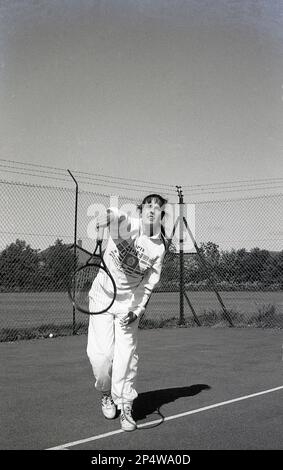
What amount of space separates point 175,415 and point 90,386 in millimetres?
1614

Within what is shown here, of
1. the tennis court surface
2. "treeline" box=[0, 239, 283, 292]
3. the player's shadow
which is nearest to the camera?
the tennis court surface

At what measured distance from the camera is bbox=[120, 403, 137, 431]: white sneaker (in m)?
4.53


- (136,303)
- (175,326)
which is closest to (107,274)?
(136,303)

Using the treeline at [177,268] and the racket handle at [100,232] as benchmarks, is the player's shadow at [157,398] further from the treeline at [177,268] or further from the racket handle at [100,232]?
the treeline at [177,268]

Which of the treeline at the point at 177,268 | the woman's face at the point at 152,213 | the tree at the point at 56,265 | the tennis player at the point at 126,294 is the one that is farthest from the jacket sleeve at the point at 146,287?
the tree at the point at 56,265

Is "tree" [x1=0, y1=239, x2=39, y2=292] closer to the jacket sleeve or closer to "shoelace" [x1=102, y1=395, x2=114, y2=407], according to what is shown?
"shoelace" [x1=102, y1=395, x2=114, y2=407]

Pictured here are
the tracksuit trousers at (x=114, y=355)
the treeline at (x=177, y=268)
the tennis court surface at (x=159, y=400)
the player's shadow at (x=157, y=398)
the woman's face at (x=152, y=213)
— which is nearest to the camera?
the tennis court surface at (x=159, y=400)

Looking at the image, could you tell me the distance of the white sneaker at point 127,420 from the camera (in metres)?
4.53

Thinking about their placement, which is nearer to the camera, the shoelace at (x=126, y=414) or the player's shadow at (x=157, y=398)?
the shoelace at (x=126, y=414)

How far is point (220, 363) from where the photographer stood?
821 centimetres

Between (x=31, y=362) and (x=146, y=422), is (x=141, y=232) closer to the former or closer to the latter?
(x=146, y=422)

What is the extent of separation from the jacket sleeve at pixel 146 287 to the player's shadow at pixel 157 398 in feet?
3.22

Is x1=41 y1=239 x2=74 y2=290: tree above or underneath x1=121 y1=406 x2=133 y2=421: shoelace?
above

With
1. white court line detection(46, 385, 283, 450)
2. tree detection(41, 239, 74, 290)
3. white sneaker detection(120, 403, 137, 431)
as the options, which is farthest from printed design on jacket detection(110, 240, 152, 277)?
tree detection(41, 239, 74, 290)
